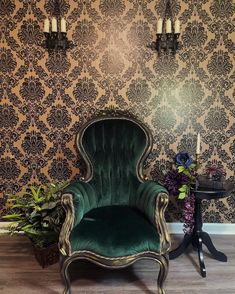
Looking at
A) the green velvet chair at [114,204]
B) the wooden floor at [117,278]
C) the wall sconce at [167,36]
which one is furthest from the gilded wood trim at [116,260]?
the wall sconce at [167,36]

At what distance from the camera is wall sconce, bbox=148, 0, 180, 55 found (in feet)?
7.70

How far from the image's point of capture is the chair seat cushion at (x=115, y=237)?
1.58 meters

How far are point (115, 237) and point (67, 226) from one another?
0.30 metres

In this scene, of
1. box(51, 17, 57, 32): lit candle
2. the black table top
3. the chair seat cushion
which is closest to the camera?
the chair seat cushion

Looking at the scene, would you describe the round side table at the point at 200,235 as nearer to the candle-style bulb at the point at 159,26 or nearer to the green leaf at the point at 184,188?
the green leaf at the point at 184,188

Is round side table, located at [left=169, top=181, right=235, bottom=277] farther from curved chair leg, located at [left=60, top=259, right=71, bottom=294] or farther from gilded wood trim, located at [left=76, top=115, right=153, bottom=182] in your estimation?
curved chair leg, located at [left=60, top=259, right=71, bottom=294]

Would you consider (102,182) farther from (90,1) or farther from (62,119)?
(90,1)

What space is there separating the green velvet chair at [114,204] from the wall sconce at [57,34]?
806mm

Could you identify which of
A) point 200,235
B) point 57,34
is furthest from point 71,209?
point 57,34

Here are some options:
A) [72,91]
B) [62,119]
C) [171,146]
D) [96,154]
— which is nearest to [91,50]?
[72,91]

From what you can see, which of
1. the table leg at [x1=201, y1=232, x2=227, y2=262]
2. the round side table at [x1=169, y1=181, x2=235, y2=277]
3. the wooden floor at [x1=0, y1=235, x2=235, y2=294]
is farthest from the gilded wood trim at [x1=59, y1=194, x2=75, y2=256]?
the table leg at [x1=201, y1=232, x2=227, y2=262]

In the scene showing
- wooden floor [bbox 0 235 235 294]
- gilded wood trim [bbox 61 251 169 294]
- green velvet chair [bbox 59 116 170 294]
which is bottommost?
wooden floor [bbox 0 235 235 294]

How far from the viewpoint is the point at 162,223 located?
1652 millimetres

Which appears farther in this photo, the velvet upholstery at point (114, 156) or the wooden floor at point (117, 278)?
the velvet upholstery at point (114, 156)
